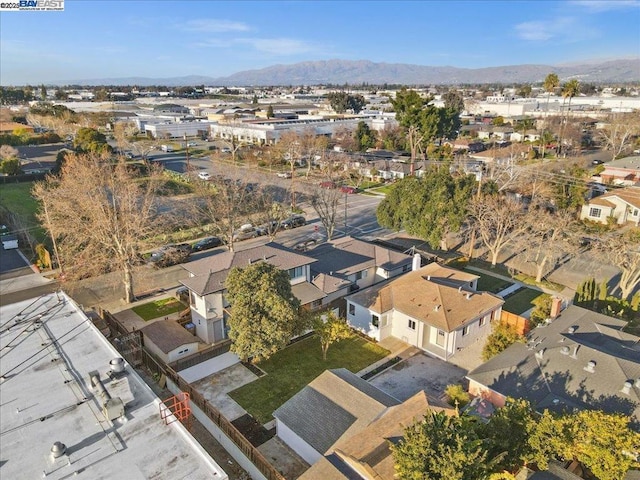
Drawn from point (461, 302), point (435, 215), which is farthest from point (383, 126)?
point (461, 302)

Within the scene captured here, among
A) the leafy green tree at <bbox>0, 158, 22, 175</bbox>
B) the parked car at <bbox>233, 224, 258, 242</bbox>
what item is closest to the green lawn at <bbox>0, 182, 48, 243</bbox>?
the leafy green tree at <bbox>0, 158, 22, 175</bbox>

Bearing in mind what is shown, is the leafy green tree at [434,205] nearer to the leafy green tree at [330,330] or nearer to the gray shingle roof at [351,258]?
the gray shingle roof at [351,258]

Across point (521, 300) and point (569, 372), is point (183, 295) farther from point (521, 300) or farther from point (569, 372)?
point (569, 372)

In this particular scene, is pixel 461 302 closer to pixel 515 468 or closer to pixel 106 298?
pixel 515 468

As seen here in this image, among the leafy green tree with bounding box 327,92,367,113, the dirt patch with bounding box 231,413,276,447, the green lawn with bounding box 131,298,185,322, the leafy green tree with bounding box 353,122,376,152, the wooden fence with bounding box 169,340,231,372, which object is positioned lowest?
the dirt patch with bounding box 231,413,276,447

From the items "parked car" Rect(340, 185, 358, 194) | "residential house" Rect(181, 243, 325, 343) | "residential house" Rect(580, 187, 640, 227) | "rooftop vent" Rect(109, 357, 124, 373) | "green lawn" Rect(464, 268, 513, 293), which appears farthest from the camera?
"parked car" Rect(340, 185, 358, 194)

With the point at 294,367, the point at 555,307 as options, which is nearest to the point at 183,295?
the point at 294,367

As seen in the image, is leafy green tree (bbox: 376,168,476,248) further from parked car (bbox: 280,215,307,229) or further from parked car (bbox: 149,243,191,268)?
parked car (bbox: 149,243,191,268)
